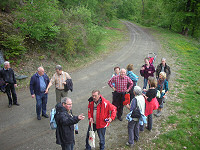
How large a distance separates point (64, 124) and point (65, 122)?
7 centimetres

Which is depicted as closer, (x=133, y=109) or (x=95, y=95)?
(x=95, y=95)

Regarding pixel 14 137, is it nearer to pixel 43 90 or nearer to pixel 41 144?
pixel 41 144

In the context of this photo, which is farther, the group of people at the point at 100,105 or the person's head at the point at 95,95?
the person's head at the point at 95,95

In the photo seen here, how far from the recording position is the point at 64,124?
363 centimetres

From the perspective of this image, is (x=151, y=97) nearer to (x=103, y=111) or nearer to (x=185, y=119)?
(x=103, y=111)

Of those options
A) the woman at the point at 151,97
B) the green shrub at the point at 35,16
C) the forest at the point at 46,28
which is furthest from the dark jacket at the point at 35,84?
the green shrub at the point at 35,16

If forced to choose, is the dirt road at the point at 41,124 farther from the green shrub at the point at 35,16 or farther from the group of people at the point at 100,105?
the green shrub at the point at 35,16

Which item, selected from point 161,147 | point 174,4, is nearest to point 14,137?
point 161,147

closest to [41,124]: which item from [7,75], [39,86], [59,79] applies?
[39,86]

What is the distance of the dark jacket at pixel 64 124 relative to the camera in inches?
142

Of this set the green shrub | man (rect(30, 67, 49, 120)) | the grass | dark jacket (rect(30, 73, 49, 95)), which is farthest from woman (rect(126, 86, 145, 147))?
the green shrub

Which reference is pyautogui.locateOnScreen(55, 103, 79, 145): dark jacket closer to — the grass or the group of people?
the group of people

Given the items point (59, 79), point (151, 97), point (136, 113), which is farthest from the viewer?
point (59, 79)

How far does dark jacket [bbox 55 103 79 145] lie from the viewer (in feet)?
11.8
